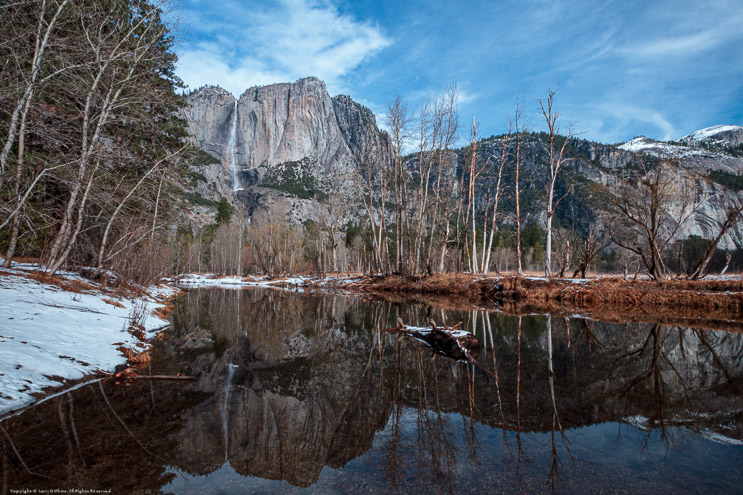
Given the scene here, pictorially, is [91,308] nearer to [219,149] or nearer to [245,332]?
[245,332]

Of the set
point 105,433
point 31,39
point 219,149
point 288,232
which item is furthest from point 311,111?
point 105,433

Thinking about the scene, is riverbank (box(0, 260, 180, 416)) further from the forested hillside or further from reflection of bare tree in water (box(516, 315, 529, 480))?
reflection of bare tree in water (box(516, 315, 529, 480))

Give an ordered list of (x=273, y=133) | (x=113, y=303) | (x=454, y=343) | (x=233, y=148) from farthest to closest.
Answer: (x=273, y=133) < (x=233, y=148) < (x=113, y=303) < (x=454, y=343)

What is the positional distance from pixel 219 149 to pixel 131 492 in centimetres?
16649

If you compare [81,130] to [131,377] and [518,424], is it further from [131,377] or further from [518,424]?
[518,424]

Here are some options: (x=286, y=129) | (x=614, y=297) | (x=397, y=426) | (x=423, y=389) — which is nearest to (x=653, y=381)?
(x=423, y=389)

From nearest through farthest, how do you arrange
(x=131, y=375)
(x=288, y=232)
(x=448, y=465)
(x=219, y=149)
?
(x=448, y=465), (x=131, y=375), (x=288, y=232), (x=219, y=149)

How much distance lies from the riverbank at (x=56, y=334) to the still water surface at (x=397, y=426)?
1.42 ft

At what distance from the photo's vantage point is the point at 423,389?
5.57 m

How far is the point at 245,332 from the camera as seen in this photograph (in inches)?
416

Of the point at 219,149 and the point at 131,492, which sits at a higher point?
the point at 219,149

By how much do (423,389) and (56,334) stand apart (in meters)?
6.38

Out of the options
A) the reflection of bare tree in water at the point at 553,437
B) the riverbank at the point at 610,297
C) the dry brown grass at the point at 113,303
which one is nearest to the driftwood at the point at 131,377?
the reflection of bare tree in water at the point at 553,437

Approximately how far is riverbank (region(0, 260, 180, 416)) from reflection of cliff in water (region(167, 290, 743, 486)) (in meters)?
1.59
